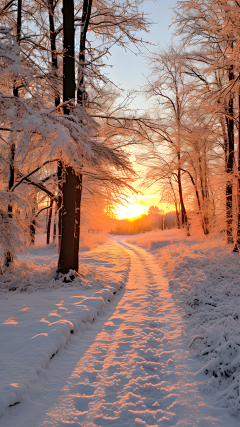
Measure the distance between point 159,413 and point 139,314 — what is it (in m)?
2.87

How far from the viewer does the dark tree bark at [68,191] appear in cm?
754

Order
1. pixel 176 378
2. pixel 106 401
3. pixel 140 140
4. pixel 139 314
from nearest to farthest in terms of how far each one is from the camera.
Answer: pixel 106 401, pixel 176 378, pixel 139 314, pixel 140 140

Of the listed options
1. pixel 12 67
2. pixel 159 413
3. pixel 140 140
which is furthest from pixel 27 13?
pixel 159 413

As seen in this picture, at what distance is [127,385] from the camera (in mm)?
2973

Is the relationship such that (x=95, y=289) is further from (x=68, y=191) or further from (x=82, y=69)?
(x=82, y=69)

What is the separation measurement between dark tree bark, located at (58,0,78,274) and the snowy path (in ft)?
10.0

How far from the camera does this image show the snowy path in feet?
8.06

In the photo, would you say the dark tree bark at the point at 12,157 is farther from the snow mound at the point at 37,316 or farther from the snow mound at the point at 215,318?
the snow mound at the point at 215,318

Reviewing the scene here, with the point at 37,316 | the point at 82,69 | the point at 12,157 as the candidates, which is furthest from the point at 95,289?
the point at 82,69

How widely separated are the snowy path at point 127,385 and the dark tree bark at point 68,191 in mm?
3054

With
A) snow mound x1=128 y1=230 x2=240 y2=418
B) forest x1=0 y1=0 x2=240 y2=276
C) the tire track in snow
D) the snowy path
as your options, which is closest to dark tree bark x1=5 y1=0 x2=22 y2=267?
forest x1=0 y1=0 x2=240 y2=276

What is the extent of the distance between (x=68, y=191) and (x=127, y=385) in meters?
5.61

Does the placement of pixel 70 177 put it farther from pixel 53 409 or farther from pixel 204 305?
pixel 53 409

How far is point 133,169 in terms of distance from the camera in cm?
809
